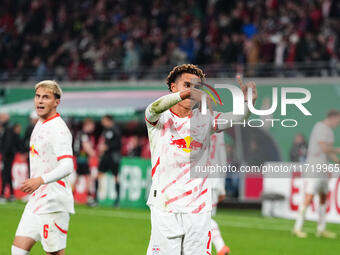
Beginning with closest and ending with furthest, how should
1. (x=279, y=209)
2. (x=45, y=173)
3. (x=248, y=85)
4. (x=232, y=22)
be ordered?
(x=248, y=85) → (x=45, y=173) → (x=279, y=209) → (x=232, y=22)

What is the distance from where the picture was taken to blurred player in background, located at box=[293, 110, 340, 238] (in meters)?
11.9

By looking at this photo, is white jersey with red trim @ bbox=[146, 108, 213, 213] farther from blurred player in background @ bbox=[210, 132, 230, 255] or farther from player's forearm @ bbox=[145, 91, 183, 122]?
blurred player in background @ bbox=[210, 132, 230, 255]

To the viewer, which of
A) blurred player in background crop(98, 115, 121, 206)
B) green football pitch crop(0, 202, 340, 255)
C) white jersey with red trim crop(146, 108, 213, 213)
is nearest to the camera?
white jersey with red trim crop(146, 108, 213, 213)

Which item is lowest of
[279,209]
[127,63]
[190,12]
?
[279,209]

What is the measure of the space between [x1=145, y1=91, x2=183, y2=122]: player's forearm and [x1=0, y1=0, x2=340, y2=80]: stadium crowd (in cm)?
1416

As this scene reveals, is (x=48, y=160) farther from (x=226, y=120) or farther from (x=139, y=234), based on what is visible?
(x=139, y=234)

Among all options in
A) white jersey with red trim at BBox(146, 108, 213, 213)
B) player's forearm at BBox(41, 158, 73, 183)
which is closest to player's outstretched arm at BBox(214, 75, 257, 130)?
white jersey with red trim at BBox(146, 108, 213, 213)

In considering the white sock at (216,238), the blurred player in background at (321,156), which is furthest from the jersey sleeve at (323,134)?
the white sock at (216,238)

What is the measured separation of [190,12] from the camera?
82.0 feet

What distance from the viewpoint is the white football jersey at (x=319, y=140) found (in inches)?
470

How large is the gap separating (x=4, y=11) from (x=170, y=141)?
1071 inches

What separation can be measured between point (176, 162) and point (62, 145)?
1.24m

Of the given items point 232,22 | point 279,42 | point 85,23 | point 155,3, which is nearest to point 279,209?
point 279,42

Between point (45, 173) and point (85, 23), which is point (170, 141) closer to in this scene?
point (45, 173)
